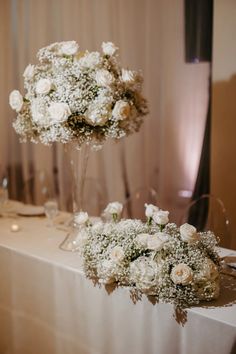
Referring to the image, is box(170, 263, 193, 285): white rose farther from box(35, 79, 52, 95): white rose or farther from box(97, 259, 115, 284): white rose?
box(35, 79, 52, 95): white rose

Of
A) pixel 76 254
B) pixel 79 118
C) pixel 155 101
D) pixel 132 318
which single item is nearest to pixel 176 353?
pixel 132 318

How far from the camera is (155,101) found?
141 inches

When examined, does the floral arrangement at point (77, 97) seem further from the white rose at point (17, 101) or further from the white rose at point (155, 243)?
the white rose at point (155, 243)

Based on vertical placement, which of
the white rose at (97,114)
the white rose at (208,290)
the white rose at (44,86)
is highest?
the white rose at (44,86)

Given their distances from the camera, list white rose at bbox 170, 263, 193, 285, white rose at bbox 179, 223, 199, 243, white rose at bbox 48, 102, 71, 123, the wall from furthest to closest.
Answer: the wall → white rose at bbox 48, 102, 71, 123 → white rose at bbox 179, 223, 199, 243 → white rose at bbox 170, 263, 193, 285

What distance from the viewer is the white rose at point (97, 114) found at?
69.3 inches

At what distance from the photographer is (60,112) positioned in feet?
5.64

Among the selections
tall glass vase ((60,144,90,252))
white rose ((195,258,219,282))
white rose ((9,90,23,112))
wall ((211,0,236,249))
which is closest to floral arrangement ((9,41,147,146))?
white rose ((9,90,23,112))

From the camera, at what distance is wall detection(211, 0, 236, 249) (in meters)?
2.98

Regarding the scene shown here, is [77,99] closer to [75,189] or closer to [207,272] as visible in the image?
[75,189]

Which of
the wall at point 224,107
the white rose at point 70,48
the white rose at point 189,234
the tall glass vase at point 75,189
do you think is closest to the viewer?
the white rose at point 189,234

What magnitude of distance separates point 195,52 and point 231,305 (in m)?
2.37

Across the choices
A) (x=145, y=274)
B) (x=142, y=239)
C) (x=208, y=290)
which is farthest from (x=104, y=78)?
(x=208, y=290)

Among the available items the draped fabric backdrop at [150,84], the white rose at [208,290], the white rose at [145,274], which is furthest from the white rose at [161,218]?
the draped fabric backdrop at [150,84]
